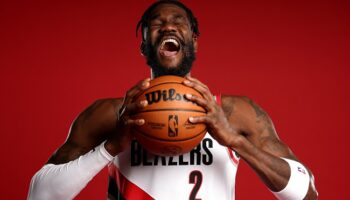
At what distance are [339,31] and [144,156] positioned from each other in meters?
1.60

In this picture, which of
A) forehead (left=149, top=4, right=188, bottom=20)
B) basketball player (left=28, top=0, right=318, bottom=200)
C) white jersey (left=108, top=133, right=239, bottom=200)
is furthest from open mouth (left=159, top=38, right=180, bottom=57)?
white jersey (left=108, top=133, right=239, bottom=200)

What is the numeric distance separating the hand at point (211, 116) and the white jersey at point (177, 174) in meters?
0.27

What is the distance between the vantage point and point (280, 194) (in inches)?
62.5

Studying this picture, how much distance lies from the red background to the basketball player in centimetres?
88

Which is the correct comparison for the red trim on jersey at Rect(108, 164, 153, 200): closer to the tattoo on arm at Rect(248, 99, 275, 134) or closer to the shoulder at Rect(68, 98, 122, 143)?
the shoulder at Rect(68, 98, 122, 143)

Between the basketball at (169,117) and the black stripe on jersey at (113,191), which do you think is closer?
the basketball at (169,117)

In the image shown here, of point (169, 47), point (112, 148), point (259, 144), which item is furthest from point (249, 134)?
point (112, 148)

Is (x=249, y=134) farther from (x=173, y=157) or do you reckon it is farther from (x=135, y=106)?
(x=135, y=106)

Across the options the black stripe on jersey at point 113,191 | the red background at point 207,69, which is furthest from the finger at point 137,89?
the red background at point 207,69

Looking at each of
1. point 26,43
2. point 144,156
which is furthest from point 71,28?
point 144,156

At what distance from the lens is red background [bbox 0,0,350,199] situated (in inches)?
106

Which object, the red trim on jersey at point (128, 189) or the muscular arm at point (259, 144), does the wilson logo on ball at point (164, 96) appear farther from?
the red trim on jersey at point (128, 189)

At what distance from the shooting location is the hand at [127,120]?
1.42m

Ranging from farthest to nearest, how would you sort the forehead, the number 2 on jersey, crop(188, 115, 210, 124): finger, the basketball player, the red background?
the red background → the forehead → the number 2 on jersey → the basketball player → crop(188, 115, 210, 124): finger
